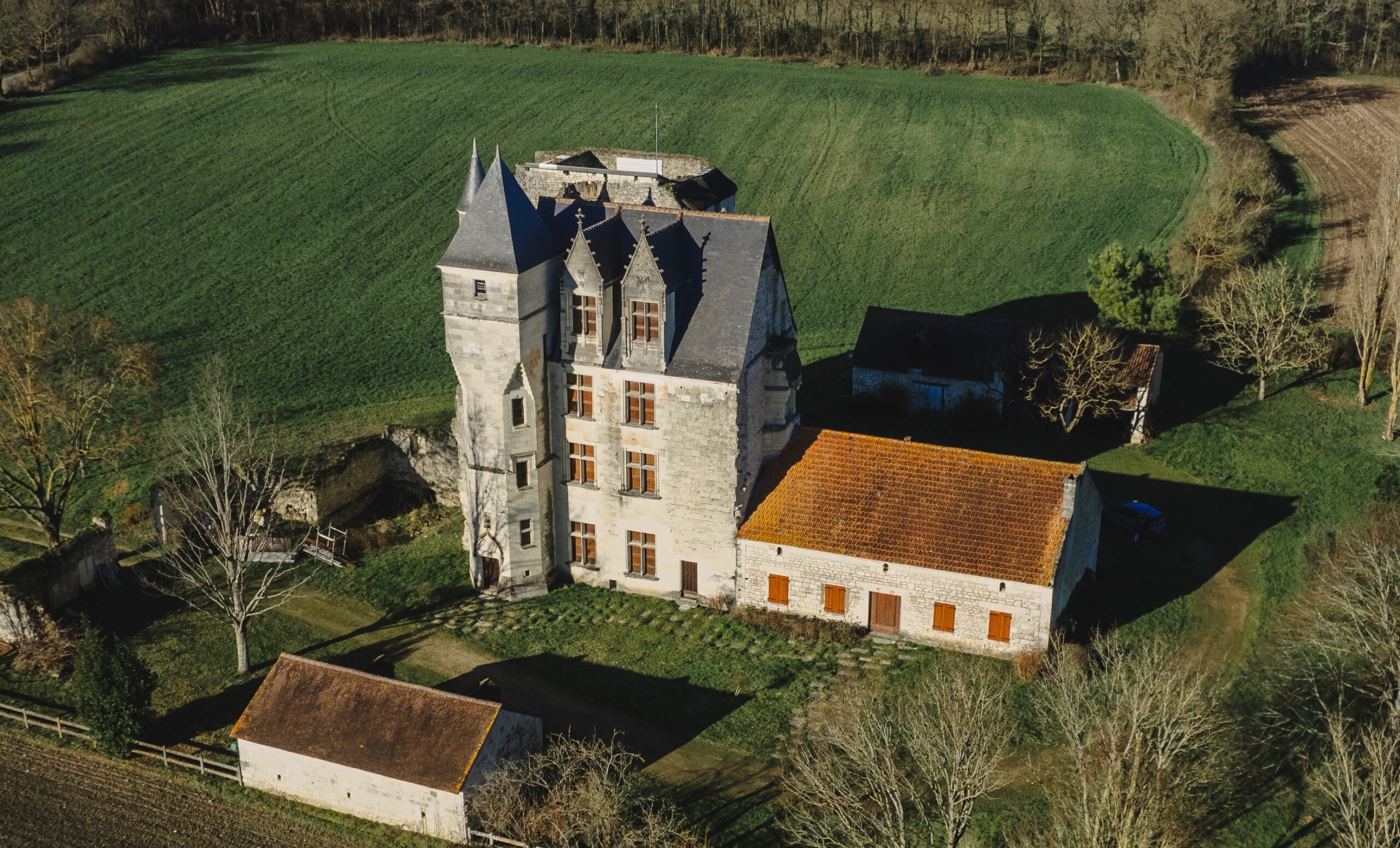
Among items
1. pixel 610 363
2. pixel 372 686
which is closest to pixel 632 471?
pixel 610 363

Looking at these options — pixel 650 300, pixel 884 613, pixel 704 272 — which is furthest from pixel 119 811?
pixel 704 272

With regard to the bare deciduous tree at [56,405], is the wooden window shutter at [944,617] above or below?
below

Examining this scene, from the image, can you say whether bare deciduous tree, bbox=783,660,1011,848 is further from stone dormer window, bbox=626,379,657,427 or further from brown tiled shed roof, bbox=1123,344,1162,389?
brown tiled shed roof, bbox=1123,344,1162,389

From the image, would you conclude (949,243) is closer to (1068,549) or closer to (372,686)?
(1068,549)

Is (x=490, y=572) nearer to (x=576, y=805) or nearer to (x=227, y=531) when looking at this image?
(x=227, y=531)

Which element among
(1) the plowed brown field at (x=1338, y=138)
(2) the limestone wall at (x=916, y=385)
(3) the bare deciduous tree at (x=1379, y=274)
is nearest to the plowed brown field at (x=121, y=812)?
(2) the limestone wall at (x=916, y=385)

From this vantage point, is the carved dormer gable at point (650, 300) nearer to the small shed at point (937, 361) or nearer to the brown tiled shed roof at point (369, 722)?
the brown tiled shed roof at point (369, 722)
